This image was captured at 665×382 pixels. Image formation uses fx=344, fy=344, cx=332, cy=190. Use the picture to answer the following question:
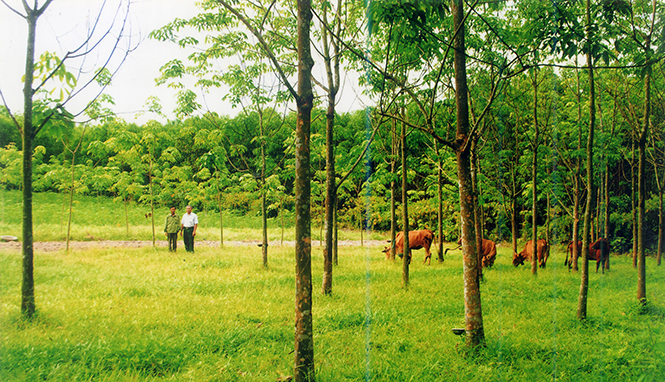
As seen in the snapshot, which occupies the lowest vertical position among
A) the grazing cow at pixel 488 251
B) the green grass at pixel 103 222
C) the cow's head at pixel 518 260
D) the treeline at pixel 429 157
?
the cow's head at pixel 518 260

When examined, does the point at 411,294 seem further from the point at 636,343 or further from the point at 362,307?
the point at 636,343

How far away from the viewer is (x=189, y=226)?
13758 millimetres

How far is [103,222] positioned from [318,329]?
20075 millimetres

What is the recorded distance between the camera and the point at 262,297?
23.9 feet

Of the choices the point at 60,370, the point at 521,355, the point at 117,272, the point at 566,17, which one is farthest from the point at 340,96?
the point at 117,272

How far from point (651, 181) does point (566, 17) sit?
60.1 ft

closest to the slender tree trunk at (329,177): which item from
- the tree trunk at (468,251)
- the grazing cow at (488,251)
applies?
the tree trunk at (468,251)

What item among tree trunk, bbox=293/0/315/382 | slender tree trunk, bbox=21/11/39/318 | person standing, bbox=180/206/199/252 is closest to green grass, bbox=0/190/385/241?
person standing, bbox=180/206/199/252

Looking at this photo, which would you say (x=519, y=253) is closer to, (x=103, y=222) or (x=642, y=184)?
(x=642, y=184)

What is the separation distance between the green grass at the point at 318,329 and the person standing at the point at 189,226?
397 centimetres

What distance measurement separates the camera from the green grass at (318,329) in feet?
12.9

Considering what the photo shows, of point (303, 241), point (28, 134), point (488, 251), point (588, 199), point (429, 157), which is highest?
point (429, 157)

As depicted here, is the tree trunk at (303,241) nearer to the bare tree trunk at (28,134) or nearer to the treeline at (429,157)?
the treeline at (429,157)

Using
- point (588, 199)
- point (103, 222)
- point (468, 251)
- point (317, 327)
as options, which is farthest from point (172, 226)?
point (588, 199)
